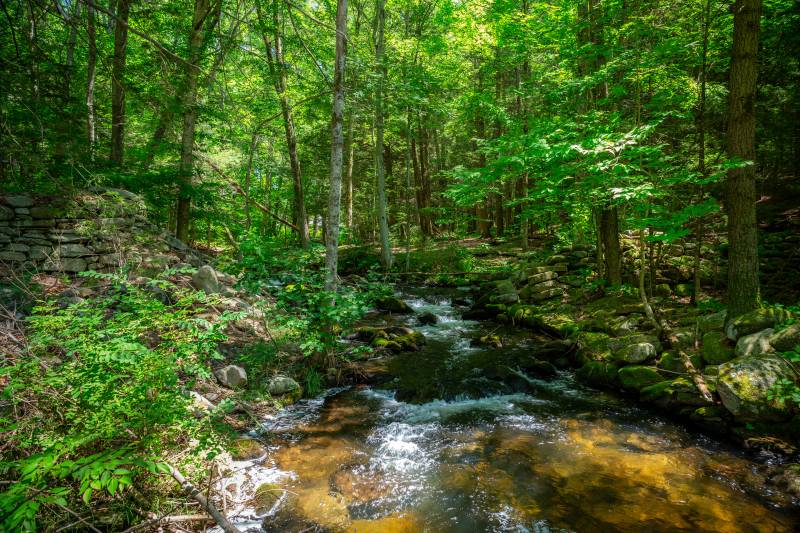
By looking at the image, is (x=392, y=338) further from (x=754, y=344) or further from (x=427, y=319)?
(x=754, y=344)

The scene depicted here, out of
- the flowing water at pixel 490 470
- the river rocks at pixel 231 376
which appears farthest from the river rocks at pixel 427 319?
the river rocks at pixel 231 376

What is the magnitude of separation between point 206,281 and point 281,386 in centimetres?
297

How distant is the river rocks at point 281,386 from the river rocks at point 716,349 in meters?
6.77

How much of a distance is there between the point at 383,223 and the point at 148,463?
15014 millimetres

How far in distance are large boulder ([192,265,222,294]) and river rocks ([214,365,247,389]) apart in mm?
2168

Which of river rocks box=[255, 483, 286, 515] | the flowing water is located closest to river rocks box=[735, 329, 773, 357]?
the flowing water

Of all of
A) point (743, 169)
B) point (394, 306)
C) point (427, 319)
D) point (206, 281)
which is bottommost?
point (427, 319)

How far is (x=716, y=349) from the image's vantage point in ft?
19.8

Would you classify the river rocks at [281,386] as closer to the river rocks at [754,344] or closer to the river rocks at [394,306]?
the river rocks at [394,306]

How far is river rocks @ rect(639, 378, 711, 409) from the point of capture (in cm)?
574

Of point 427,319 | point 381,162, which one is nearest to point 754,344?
point 427,319

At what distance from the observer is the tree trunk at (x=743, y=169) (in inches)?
226

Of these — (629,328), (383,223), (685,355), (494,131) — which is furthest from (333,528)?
(494,131)

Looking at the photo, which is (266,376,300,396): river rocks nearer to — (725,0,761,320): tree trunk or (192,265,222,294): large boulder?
(192,265,222,294): large boulder
